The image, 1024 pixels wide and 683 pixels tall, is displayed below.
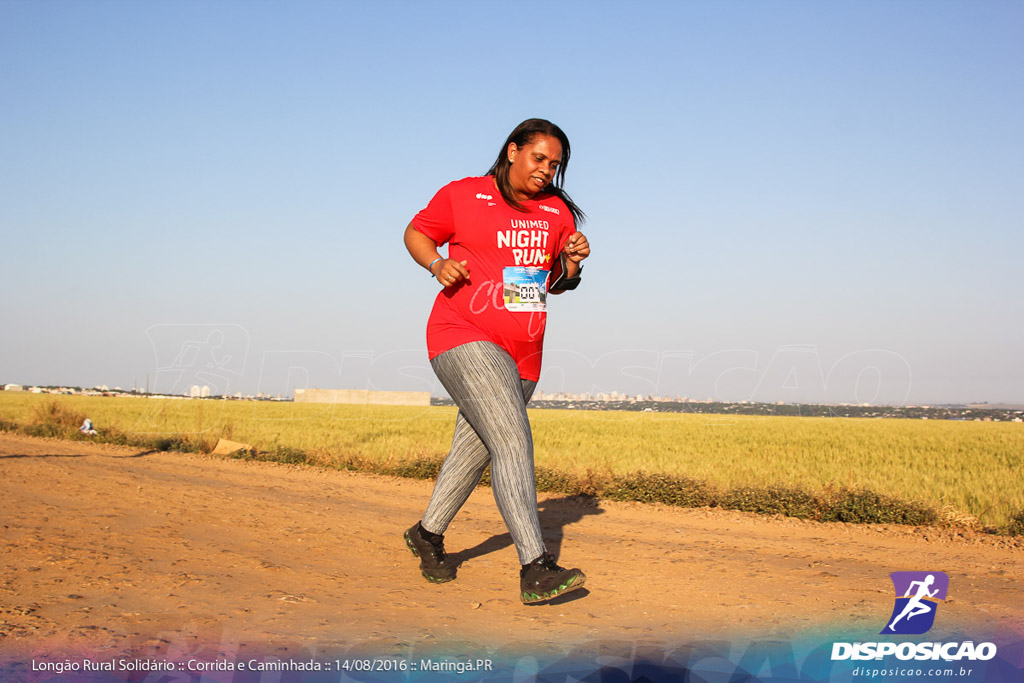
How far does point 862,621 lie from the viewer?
11.3 ft

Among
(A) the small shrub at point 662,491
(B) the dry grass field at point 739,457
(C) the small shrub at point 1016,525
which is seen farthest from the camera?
(B) the dry grass field at point 739,457

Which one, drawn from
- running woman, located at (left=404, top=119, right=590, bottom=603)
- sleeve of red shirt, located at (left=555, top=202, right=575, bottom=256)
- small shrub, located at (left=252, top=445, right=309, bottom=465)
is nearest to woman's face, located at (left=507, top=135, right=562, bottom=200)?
running woman, located at (left=404, top=119, right=590, bottom=603)

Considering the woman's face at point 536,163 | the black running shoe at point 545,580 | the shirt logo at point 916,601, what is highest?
the woman's face at point 536,163

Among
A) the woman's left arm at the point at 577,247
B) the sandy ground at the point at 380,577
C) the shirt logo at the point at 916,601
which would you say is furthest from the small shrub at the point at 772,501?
the woman's left arm at the point at 577,247

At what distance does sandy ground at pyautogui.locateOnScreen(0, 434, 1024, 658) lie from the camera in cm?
298

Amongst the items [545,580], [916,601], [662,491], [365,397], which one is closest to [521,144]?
[545,580]

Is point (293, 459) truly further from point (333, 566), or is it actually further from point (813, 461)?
point (813, 461)

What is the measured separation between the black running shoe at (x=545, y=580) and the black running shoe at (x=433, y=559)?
715mm

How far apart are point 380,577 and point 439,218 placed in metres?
1.86

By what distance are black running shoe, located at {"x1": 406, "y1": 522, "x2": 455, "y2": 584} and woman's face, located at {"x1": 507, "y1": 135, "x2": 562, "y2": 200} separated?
184 centimetres

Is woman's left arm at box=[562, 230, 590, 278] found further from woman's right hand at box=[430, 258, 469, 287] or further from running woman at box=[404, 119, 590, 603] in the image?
woman's right hand at box=[430, 258, 469, 287]

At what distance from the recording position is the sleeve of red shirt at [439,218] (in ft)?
12.5

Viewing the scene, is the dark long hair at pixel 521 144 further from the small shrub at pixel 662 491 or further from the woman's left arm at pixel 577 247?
the small shrub at pixel 662 491

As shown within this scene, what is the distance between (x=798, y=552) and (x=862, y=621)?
2512 millimetres
